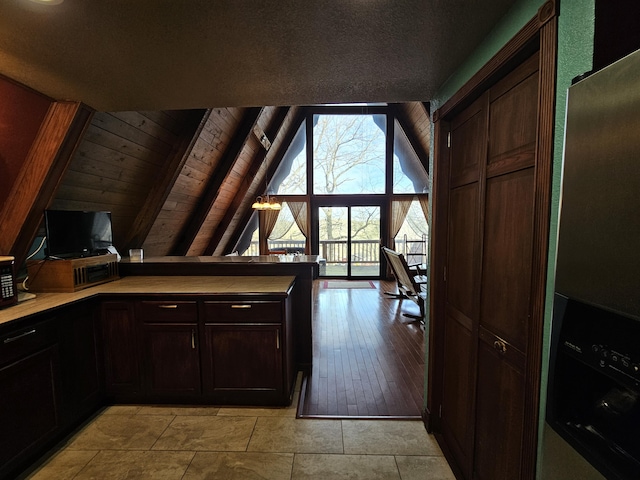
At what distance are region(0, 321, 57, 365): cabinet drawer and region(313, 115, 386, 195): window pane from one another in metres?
5.77

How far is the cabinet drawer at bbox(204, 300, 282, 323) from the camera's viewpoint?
84.5 inches

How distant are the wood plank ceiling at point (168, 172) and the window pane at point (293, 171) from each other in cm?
119

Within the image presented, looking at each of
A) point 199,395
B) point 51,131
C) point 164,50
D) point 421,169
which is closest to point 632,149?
point 164,50

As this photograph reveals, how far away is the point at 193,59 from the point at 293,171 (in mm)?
5523

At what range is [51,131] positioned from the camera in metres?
2.04

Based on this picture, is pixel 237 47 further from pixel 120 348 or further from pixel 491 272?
pixel 120 348

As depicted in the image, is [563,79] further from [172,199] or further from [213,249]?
[213,249]

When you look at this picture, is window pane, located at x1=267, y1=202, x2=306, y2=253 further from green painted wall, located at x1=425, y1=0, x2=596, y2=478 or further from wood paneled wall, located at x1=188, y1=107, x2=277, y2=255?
green painted wall, located at x1=425, y1=0, x2=596, y2=478

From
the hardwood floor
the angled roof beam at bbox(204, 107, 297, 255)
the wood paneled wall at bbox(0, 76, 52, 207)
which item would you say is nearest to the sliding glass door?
the angled roof beam at bbox(204, 107, 297, 255)

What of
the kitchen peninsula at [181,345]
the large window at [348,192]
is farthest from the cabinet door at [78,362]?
the large window at [348,192]

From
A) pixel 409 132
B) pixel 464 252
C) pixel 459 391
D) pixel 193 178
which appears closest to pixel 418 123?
pixel 409 132

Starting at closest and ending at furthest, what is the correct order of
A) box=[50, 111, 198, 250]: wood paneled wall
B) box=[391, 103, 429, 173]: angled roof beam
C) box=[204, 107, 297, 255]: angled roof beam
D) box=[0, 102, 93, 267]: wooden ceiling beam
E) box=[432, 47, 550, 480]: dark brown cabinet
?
box=[432, 47, 550, 480]: dark brown cabinet < box=[0, 102, 93, 267]: wooden ceiling beam < box=[50, 111, 198, 250]: wood paneled wall < box=[204, 107, 297, 255]: angled roof beam < box=[391, 103, 429, 173]: angled roof beam

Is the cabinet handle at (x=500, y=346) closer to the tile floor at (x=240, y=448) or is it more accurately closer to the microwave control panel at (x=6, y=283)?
the tile floor at (x=240, y=448)

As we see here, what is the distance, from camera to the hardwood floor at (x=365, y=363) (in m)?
2.22
